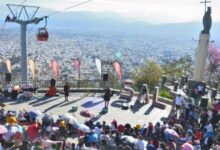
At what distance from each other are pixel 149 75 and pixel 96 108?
651 inches

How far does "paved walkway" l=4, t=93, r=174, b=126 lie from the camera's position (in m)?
24.7

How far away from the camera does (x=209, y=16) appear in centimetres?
3159

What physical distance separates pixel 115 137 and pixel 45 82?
16133mm

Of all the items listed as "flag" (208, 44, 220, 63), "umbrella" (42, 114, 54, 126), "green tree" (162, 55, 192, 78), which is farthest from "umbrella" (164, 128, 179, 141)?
"flag" (208, 44, 220, 63)

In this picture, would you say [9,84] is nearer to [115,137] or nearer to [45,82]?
[45,82]

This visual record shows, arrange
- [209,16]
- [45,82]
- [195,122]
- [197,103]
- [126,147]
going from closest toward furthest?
[126,147] → [195,122] → [197,103] → [209,16] → [45,82]

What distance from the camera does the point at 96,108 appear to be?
26266 mm

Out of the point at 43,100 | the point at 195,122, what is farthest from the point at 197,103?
the point at 43,100

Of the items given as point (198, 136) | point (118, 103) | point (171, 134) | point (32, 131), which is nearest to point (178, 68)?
point (118, 103)

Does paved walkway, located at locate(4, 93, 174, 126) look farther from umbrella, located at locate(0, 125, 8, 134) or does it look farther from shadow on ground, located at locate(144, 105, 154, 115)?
umbrella, located at locate(0, 125, 8, 134)

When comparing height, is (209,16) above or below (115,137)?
above

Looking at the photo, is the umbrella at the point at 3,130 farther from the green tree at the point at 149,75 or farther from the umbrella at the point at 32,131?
the green tree at the point at 149,75

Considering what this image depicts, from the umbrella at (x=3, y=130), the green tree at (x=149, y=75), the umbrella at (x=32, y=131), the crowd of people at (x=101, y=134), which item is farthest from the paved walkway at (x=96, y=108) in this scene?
the green tree at (x=149, y=75)

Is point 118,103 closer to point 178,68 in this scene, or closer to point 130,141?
point 130,141
